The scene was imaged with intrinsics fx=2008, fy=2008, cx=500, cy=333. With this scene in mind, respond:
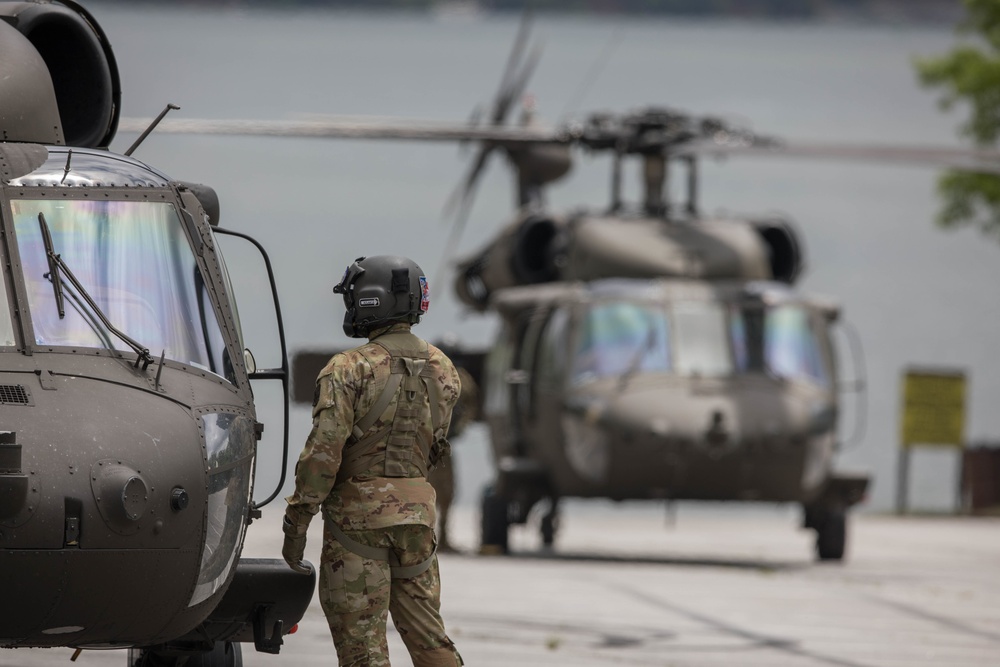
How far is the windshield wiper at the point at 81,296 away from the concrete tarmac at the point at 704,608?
1070 millimetres

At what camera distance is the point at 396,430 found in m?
6.80

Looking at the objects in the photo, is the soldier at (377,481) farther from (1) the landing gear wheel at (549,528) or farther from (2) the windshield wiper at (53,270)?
(1) the landing gear wheel at (549,528)

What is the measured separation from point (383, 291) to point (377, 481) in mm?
653

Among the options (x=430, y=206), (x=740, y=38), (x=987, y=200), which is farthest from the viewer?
(x=740, y=38)

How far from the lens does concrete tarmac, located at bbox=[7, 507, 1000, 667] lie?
1038 centimetres

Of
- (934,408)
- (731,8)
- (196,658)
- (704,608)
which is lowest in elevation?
(704,608)

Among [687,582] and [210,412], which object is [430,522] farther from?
[687,582]

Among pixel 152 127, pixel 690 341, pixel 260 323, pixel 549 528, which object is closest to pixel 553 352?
pixel 690 341

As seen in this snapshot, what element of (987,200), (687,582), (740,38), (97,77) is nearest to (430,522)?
(97,77)

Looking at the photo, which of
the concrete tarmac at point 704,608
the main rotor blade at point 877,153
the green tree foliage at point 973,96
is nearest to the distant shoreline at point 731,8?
the green tree foliage at point 973,96

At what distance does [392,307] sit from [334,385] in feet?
1.21

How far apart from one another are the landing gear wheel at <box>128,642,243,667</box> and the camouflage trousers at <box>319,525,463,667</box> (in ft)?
2.81

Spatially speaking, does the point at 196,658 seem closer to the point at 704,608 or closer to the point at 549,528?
the point at 704,608

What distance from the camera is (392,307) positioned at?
6895mm
